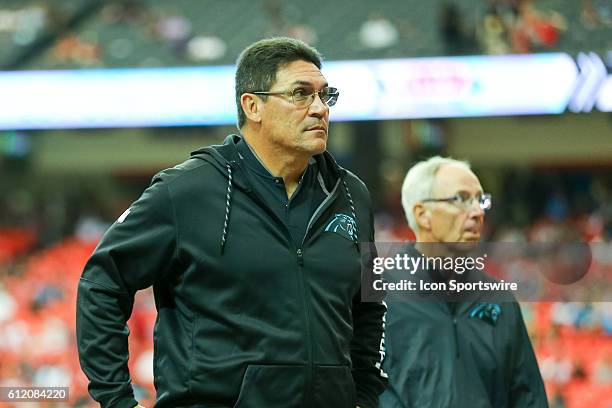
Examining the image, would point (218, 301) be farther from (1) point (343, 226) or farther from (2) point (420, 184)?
(2) point (420, 184)

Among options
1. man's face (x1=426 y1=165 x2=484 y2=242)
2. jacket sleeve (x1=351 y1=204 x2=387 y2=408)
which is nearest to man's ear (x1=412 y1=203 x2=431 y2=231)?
man's face (x1=426 y1=165 x2=484 y2=242)

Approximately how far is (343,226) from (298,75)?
1.08 feet

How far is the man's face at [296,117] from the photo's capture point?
2.03 metres

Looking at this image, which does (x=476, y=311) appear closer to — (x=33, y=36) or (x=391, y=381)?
(x=391, y=381)

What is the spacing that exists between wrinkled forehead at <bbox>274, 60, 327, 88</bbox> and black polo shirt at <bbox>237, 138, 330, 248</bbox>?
0.16 m

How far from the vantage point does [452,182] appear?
2.82m

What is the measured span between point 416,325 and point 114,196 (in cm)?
951

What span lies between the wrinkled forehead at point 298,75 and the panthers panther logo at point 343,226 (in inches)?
11.0

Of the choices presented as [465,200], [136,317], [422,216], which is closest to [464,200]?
[465,200]

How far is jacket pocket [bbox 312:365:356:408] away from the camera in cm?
190

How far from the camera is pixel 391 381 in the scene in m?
Result: 2.57

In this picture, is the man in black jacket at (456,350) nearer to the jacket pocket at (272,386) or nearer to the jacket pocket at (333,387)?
the jacket pocket at (333,387)

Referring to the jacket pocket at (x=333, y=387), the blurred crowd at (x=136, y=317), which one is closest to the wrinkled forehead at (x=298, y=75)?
the jacket pocket at (x=333, y=387)

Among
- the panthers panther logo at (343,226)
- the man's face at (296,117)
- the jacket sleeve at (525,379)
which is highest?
the man's face at (296,117)
